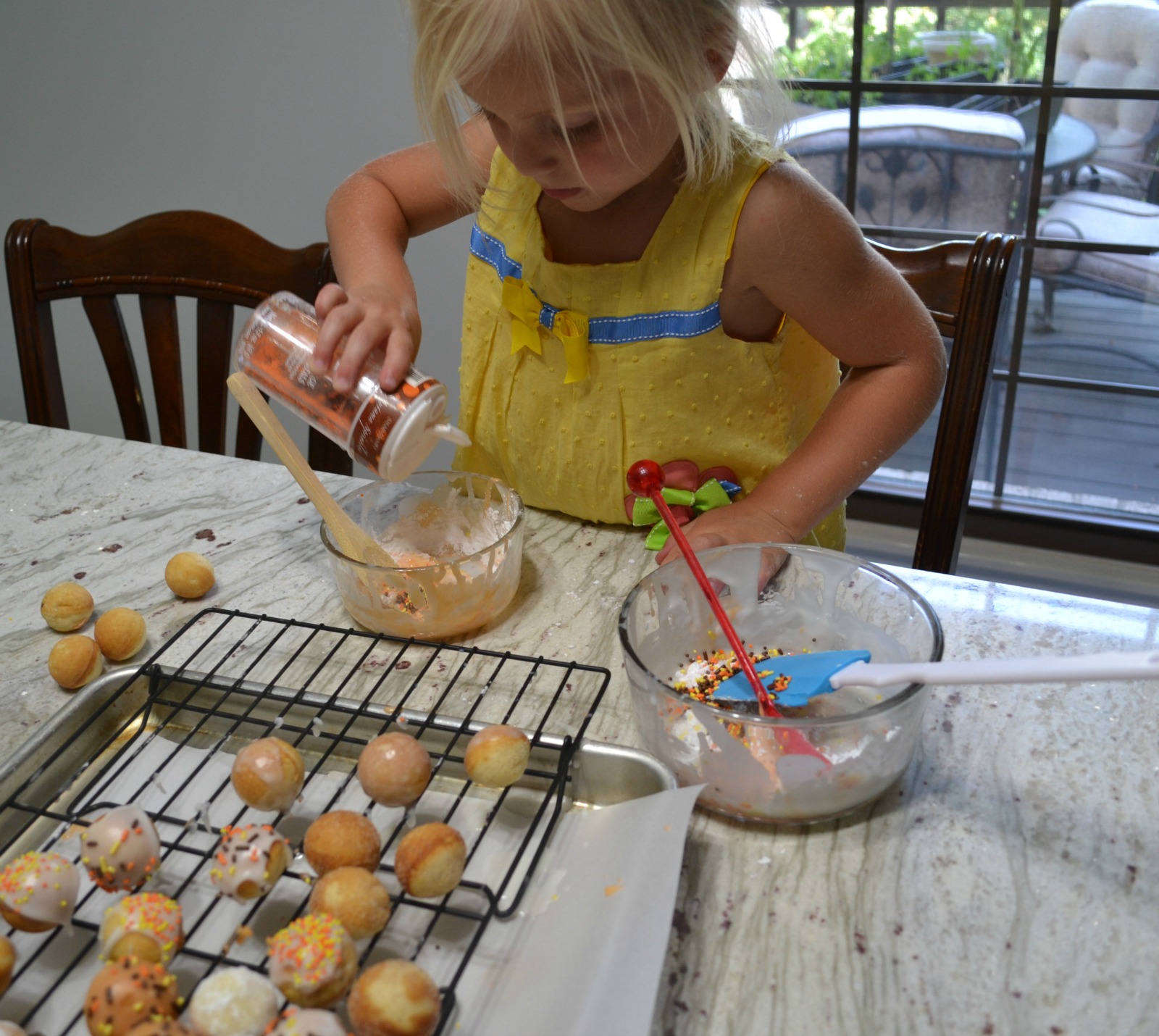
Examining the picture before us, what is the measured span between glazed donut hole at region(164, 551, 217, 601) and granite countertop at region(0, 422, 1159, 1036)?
0.01 metres

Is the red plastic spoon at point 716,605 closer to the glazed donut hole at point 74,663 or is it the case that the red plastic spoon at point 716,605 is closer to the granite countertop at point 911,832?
the granite countertop at point 911,832

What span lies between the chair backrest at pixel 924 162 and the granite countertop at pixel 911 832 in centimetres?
124

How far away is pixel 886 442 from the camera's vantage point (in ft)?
3.12

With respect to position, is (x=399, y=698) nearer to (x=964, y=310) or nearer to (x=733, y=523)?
(x=733, y=523)

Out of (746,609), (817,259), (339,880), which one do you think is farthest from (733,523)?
(339,880)

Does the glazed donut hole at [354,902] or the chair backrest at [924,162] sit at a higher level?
the chair backrest at [924,162]

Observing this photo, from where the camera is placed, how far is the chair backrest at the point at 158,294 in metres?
1.29

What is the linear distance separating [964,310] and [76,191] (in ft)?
6.38

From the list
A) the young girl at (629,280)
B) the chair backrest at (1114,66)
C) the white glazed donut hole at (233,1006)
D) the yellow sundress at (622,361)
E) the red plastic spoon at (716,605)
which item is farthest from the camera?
the chair backrest at (1114,66)

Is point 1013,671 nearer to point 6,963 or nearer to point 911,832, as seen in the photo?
point 911,832

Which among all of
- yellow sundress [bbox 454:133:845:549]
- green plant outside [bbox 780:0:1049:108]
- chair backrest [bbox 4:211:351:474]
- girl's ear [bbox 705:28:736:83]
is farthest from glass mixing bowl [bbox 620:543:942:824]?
green plant outside [bbox 780:0:1049:108]

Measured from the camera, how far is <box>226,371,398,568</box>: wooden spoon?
2.73 ft

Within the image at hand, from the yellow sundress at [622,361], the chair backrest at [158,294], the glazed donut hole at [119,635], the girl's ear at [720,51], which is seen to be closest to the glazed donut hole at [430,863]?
the glazed donut hole at [119,635]

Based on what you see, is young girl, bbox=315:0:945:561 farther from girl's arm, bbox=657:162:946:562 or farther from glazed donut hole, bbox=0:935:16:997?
glazed donut hole, bbox=0:935:16:997
